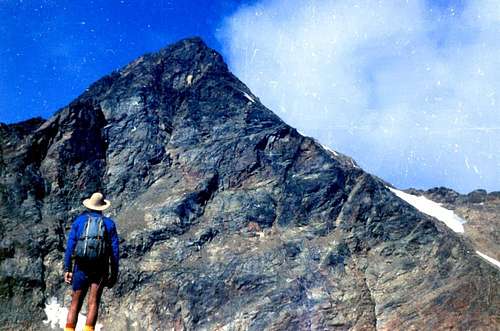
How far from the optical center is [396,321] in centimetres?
3262

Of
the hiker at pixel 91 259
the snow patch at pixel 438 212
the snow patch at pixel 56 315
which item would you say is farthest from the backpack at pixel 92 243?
the snow patch at pixel 438 212

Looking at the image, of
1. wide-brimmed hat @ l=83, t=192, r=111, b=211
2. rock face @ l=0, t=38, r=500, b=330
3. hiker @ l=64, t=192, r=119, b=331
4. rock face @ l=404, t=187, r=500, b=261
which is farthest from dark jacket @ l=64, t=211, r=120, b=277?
rock face @ l=404, t=187, r=500, b=261

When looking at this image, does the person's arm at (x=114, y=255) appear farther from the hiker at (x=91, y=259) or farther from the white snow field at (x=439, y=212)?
the white snow field at (x=439, y=212)

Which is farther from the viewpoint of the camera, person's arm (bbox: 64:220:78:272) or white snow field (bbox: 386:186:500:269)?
white snow field (bbox: 386:186:500:269)

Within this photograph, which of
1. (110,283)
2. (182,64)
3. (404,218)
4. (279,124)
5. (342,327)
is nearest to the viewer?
(110,283)

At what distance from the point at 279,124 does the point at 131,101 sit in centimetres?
1489

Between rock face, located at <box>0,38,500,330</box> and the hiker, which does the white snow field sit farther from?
the hiker

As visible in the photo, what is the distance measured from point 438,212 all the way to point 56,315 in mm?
39371

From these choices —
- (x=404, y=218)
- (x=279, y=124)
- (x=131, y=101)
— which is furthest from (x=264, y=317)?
(x=131, y=101)

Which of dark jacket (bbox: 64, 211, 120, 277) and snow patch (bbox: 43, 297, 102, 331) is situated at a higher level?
snow patch (bbox: 43, 297, 102, 331)

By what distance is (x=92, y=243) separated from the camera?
978 centimetres

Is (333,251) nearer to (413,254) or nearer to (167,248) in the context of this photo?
(413,254)

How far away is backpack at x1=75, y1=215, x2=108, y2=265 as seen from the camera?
9758 millimetres

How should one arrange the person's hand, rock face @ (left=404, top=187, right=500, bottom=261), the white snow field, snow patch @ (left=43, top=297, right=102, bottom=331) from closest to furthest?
the person's hand < snow patch @ (left=43, top=297, right=102, bottom=331) < rock face @ (left=404, top=187, right=500, bottom=261) < the white snow field
